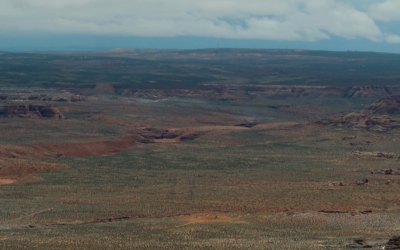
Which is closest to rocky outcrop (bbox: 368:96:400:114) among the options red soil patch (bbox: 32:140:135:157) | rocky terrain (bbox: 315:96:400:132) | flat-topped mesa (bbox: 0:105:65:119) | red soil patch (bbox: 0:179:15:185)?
rocky terrain (bbox: 315:96:400:132)

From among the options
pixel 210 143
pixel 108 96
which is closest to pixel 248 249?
pixel 210 143

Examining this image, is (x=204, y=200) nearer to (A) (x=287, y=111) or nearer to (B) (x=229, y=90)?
(A) (x=287, y=111)

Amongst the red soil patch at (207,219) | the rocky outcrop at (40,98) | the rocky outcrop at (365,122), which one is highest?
the red soil patch at (207,219)

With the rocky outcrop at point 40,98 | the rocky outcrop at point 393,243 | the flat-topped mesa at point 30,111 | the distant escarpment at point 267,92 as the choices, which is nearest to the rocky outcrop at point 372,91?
the distant escarpment at point 267,92

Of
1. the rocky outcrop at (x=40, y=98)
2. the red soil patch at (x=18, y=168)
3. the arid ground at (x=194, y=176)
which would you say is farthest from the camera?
the rocky outcrop at (x=40, y=98)

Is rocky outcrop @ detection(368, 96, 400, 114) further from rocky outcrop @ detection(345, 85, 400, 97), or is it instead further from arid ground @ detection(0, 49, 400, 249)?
rocky outcrop @ detection(345, 85, 400, 97)

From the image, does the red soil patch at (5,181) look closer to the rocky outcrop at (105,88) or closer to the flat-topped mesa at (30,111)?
the flat-topped mesa at (30,111)
